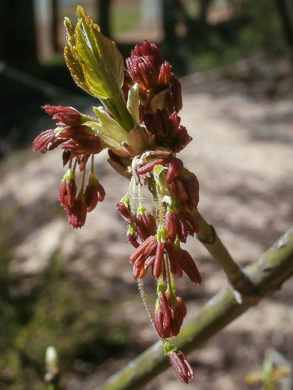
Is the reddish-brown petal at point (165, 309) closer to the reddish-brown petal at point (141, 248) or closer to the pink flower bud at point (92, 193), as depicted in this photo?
the reddish-brown petal at point (141, 248)

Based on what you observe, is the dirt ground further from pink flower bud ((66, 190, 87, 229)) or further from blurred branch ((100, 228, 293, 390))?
pink flower bud ((66, 190, 87, 229))

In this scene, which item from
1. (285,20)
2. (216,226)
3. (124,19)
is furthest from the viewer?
(124,19)

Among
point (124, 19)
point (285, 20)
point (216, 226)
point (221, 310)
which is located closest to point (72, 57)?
point (221, 310)

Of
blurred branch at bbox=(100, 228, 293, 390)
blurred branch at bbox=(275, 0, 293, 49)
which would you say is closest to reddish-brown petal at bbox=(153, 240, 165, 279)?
blurred branch at bbox=(100, 228, 293, 390)

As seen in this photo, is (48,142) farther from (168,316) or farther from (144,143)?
(168,316)

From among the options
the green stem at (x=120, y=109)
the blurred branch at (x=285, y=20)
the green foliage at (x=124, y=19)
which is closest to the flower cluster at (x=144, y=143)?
the green stem at (x=120, y=109)
